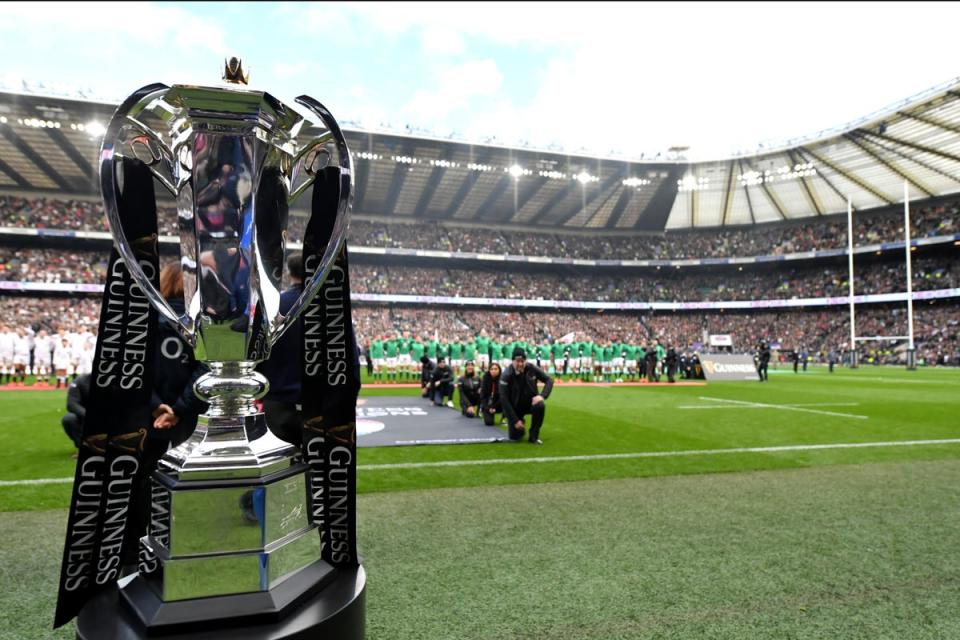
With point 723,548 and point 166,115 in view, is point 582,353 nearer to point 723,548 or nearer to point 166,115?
point 723,548

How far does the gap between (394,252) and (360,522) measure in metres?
38.5

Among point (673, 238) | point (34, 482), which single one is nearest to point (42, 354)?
point (34, 482)

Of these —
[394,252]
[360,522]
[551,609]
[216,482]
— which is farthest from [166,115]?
[394,252]

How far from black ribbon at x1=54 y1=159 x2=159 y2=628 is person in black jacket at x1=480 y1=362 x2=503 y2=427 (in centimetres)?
707

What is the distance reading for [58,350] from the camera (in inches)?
642

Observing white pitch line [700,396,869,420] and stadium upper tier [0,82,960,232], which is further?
stadium upper tier [0,82,960,232]

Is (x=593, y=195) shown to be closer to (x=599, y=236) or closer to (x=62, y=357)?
(x=599, y=236)

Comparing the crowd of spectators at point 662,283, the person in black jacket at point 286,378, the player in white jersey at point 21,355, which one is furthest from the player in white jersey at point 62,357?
the crowd of spectators at point 662,283

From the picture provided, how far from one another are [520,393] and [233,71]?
256 inches

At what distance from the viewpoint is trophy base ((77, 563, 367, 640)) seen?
3.51 feet

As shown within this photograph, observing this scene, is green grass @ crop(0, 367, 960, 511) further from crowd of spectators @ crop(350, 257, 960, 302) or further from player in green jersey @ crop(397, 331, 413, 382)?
crowd of spectators @ crop(350, 257, 960, 302)

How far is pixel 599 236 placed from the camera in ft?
161

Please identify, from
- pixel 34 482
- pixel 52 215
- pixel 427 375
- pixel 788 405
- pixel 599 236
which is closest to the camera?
pixel 34 482

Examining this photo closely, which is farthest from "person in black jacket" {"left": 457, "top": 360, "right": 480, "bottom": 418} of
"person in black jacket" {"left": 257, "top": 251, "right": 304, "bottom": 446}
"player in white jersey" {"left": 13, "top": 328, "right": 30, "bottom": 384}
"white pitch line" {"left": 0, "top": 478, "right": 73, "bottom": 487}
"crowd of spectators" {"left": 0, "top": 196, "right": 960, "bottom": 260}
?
"crowd of spectators" {"left": 0, "top": 196, "right": 960, "bottom": 260}
